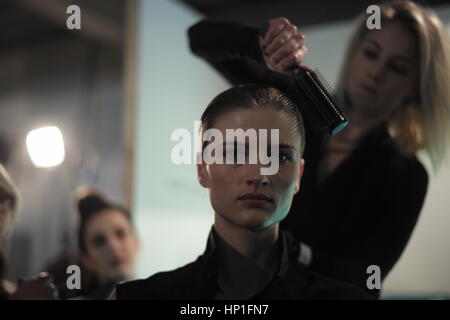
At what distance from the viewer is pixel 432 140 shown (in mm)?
506

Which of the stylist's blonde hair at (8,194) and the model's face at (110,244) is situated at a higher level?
the stylist's blonde hair at (8,194)

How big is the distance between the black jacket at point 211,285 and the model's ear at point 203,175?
42 millimetres

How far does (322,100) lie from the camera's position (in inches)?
16.3

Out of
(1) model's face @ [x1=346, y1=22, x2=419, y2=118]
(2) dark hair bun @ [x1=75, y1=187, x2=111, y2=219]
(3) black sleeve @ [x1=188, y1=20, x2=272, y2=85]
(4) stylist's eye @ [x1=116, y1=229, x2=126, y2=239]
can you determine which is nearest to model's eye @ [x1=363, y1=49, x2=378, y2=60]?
(1) model's face @ [x1=346, y1=22, x2=419, y2=118]

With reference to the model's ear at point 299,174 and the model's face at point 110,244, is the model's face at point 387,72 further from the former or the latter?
the model's face at point 110,244

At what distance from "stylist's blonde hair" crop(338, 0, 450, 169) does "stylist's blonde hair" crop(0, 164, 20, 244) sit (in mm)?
362

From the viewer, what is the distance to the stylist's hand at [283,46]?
16.9 inches

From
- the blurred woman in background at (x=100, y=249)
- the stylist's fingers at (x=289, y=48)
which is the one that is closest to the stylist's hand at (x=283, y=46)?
the stylist's fingers at (x=289, y=48)

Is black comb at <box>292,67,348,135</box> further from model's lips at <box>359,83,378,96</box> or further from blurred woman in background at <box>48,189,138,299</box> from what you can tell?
blurred woman in background at <box>48,189,138,299</box>

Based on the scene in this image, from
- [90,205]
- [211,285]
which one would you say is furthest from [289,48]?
[90,205]

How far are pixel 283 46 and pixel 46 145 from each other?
0.33 m

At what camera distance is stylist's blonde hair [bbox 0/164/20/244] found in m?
0.52

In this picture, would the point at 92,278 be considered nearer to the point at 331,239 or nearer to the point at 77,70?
the point at 331,239
